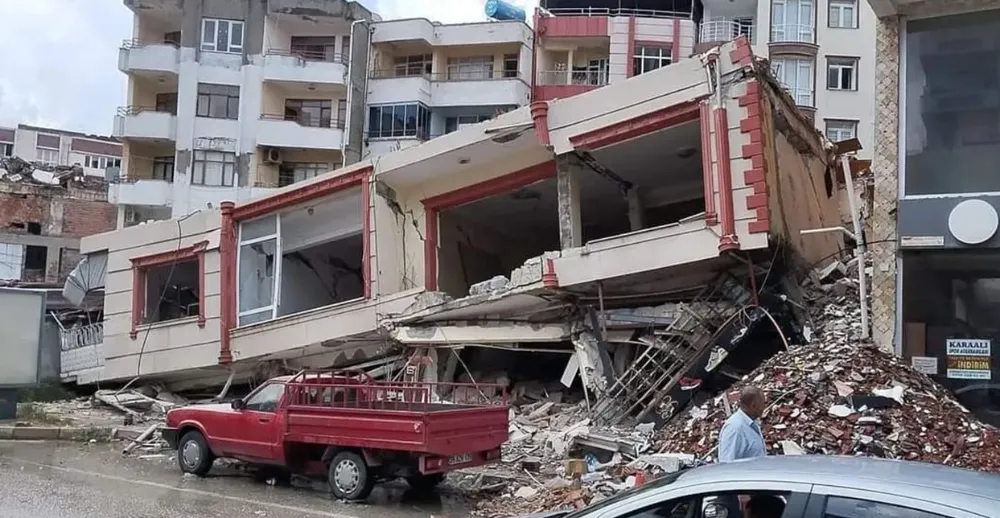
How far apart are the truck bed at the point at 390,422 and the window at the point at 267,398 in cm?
31

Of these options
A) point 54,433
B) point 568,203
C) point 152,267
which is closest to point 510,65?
point 152,267

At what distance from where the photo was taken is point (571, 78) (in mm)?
40906

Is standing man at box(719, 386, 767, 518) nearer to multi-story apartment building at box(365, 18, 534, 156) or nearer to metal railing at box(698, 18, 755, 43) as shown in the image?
multi-story apartment building at box(365, 18, 534, 156)

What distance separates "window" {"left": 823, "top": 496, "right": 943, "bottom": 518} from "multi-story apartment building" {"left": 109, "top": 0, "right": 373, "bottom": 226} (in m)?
36.7

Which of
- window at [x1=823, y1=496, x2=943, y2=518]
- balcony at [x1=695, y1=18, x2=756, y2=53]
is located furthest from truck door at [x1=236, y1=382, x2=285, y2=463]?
balcony at [x1=695, y1=18, x2=756, y2=53]

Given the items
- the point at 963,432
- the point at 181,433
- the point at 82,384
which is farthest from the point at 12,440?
the point at 963,432

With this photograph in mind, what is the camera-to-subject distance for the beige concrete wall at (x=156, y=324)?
19.0m

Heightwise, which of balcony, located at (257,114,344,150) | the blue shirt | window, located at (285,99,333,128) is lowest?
the blue shirt

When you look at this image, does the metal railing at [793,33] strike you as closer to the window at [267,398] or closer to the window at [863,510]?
the window at [267,398]

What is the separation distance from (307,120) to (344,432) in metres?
31.6

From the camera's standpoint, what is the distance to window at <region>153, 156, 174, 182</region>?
40031 millimetres

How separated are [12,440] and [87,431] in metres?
1.17

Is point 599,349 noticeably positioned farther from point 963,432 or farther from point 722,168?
point 963,432

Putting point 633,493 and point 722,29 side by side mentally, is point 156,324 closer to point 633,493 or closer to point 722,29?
point 633,493
